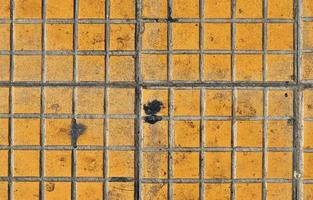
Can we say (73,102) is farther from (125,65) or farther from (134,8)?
(134,8)

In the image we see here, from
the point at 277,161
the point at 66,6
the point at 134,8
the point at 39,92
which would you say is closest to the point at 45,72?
the point at 39,92

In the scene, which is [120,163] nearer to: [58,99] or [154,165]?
[154,165]

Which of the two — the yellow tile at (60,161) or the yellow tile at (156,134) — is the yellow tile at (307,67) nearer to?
the yellow tile at (156,134)

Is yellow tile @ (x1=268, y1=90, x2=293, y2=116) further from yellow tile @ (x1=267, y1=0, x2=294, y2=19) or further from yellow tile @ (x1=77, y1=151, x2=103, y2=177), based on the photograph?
yellow tile @ (x1=77, y1=151, x2=103, y2=177)

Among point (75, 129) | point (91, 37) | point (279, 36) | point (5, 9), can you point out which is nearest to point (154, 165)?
point (75, 129)

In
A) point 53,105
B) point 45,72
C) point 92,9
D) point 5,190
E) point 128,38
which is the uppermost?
point 92,9
